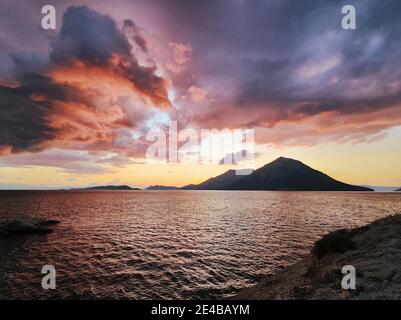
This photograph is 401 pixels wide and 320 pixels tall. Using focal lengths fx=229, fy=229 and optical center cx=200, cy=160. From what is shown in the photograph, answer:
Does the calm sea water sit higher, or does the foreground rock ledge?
the foreground rock ledge

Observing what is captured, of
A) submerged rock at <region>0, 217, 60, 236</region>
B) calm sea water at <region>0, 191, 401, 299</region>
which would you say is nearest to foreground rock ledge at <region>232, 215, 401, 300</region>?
calm sea water at <region>0, 191, 401, 299</region>

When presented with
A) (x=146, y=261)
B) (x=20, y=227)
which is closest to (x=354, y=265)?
(x=146, y=261)

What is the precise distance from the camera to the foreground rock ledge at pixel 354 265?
12.2m

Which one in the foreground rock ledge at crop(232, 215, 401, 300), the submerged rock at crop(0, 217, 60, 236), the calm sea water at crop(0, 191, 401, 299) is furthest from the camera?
the submerged rock at crop(0, 217, 60, 236)

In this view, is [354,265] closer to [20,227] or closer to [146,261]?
[146,261]

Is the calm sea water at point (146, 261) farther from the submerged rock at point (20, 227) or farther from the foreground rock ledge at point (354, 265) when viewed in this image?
the foreground rock ledge at point (354, 265)

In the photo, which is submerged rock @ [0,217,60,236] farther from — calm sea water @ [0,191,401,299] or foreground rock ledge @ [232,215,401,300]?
foreground rock ledge @ [232,215,401,300]

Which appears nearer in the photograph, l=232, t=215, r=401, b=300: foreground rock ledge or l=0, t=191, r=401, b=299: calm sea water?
l=232, t=215, r=401, b=300: foreground rock ledge

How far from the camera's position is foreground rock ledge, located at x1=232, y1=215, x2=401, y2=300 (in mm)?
12195

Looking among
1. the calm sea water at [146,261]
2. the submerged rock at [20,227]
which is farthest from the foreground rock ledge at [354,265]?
the submerged rock at [20,227]

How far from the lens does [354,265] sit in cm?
1536
